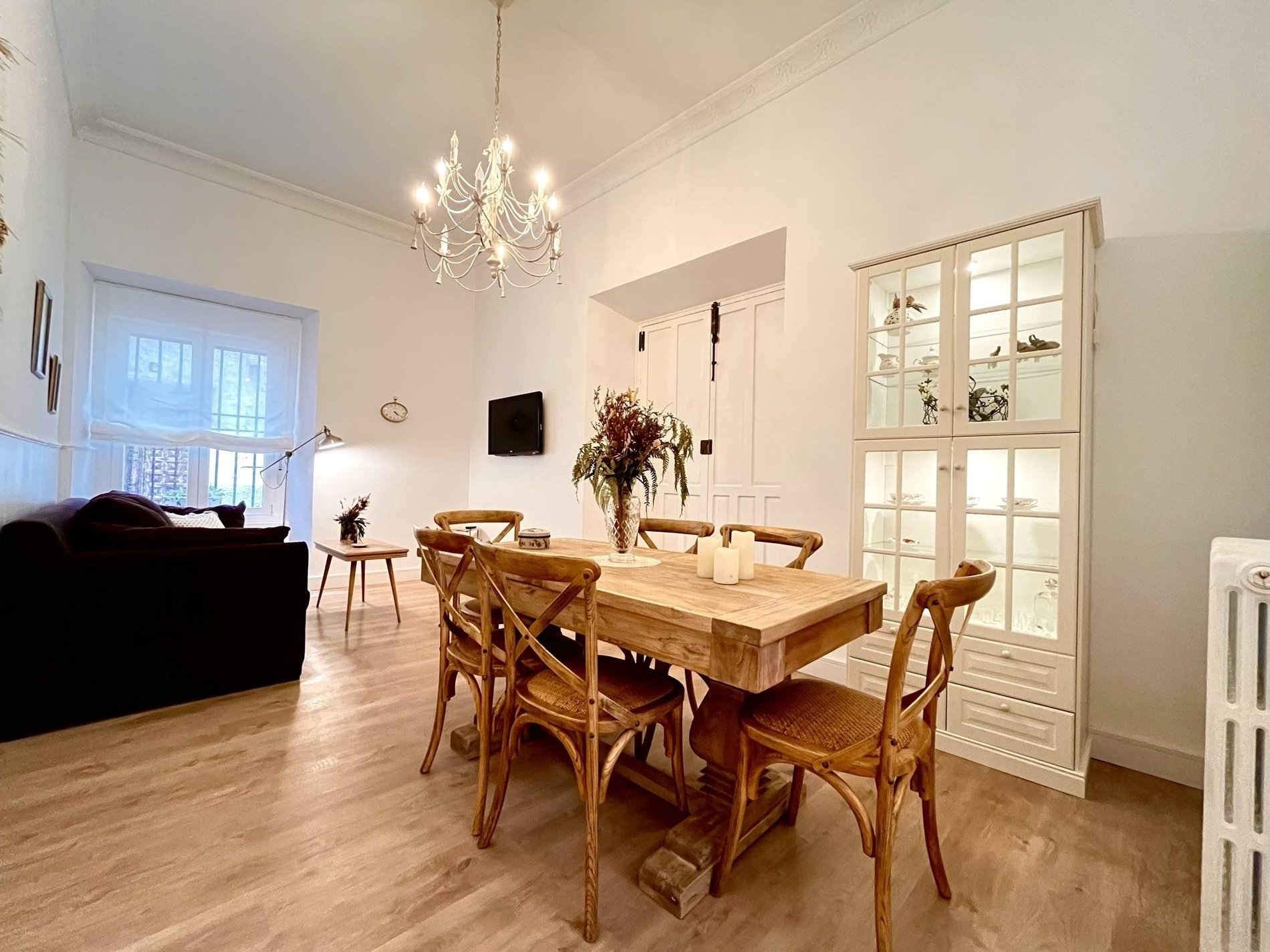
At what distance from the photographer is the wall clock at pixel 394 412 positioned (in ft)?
17.8

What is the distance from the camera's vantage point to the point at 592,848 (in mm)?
1247

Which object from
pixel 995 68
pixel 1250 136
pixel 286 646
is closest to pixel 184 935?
pixel 286 646

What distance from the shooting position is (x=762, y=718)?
4.43ft

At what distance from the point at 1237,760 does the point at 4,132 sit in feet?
13.6

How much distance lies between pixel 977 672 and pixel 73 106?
6.43 m

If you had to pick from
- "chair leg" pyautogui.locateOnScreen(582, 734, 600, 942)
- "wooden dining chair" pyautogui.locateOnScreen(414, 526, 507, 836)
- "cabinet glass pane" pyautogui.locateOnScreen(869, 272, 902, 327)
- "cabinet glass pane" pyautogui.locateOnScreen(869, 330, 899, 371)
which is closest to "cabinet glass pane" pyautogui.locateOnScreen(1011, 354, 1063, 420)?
"cabinet glass pane" pyautogui.locateOnScreen(869, 330, 899, 371)

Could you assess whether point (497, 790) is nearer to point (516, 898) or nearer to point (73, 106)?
point (516, 898)

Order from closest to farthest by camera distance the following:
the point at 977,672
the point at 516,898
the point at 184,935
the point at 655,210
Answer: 1. the point at 184,935
2. the point at 516,898
3. the point at 977,672
4. the point at 655,210

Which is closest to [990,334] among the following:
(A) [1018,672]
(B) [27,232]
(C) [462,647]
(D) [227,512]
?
(A) [1018,672]

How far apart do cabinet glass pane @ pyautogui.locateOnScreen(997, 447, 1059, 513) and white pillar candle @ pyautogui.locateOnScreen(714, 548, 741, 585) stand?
1.29 meters

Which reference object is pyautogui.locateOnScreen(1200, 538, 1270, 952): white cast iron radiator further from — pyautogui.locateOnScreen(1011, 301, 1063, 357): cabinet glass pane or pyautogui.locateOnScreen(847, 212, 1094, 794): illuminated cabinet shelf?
pyautogui.locateOnScreen(1011, 301, 1063, 357): cabinet glass pane

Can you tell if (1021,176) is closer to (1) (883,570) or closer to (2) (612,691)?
(1) (883,570)

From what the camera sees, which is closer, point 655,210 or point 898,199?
point 898,199

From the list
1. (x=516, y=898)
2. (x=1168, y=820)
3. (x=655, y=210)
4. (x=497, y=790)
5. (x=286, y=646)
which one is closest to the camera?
(x=516, y=898)
